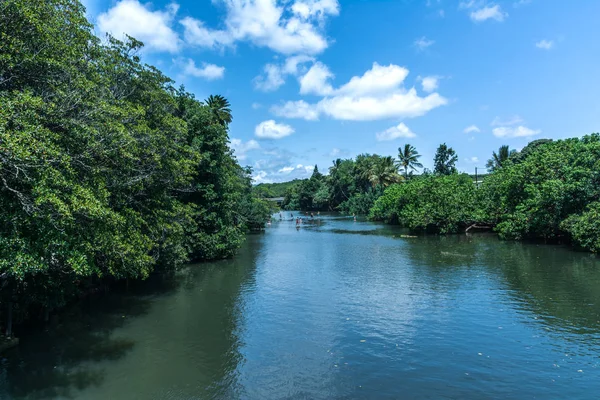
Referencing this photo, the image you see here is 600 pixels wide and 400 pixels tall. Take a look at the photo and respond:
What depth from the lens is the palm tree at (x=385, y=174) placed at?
81.8 metres

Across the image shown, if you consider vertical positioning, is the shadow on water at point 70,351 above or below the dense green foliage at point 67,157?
below

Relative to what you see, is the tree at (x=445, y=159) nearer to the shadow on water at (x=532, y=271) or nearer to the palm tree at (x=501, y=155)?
the palm tree at (x=501, y=155)

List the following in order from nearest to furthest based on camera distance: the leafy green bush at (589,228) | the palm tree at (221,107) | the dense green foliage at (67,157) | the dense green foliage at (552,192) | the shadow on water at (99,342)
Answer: the dense green foliage at (67,157)
the shadow on water at (99,342)
the leafy green bush at (589,228)
the dense green foliage at (552,192)
the palm tree at (221,107)

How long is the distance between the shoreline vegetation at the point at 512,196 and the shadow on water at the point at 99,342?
26.8m

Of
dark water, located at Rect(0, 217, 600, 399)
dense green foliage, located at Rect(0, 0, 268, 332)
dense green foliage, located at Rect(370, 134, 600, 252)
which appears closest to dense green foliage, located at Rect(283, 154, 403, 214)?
dense green foliage, located at Rect(370, 134, 600, 252)

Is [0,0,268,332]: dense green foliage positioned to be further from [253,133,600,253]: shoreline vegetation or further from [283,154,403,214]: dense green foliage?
[283,154,403,214]: dense green foliage

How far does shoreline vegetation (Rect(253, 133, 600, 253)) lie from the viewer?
101 ft

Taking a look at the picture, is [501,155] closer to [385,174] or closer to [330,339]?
[385,174]

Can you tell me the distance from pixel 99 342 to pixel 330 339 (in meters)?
7.96

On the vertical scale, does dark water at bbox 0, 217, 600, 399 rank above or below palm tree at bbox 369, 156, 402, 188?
below

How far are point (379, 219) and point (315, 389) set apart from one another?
63.1 meters

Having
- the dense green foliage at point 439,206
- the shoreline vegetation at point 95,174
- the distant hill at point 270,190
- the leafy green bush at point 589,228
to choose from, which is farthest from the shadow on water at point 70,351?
the distant hill at point 270,190

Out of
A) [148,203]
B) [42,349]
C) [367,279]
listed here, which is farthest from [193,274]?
[42,349]

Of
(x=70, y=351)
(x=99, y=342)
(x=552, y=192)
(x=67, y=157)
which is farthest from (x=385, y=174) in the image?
(x=67, y=157)
